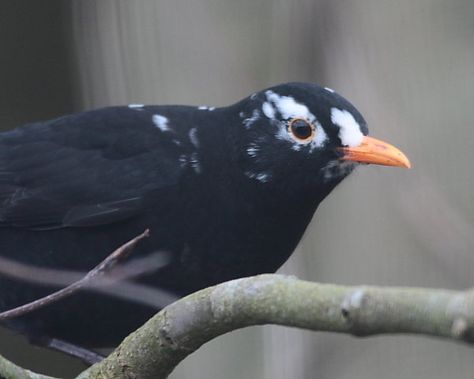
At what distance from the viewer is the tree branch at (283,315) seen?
185 cm

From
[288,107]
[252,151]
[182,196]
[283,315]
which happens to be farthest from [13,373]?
[288,107]

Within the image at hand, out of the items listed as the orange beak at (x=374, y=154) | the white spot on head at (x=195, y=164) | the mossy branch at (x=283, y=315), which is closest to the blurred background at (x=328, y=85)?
the orange beak at (x=374, y=154)

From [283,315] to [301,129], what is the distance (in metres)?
1.53

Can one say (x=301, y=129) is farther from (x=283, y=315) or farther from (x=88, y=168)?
(x=283, y=315)

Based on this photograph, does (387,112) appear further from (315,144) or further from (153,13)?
(153,13)

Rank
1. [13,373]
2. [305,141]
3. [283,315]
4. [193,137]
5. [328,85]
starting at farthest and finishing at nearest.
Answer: [328,85] < [193,137] < [305,141] < [13,373] < [283,315]

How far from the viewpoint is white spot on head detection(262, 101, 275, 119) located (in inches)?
147

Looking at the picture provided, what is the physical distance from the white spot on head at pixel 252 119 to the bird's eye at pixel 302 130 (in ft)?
0.54

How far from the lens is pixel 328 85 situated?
471 centimetres

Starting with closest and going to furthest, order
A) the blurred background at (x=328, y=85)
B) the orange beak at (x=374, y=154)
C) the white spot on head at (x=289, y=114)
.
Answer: the orange beak at (x=374, y=154)
the white spot on head at (x=289, y=114)
the blurred background at (x=328, y=85)

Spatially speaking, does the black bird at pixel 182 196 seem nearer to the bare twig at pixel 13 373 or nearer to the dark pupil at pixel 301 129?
the dark pupil at pixel 301 129

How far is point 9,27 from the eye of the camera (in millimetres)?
6129

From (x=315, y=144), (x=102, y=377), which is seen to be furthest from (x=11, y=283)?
(x=315, y=144)

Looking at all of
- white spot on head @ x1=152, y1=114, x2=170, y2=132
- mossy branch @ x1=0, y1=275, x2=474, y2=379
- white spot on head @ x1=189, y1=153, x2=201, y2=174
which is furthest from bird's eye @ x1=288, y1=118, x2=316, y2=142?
mossy branch @ x1=0, y1=275, x2=474, y2=379
